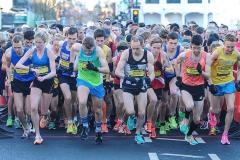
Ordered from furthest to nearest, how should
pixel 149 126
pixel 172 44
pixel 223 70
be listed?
1. pixel 172 44
2. pixel 149 126
3. pixel 223 70

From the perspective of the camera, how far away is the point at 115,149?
936 centimetres

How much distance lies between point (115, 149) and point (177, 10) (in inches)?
3201

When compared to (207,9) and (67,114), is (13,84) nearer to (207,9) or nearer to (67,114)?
(67,114)

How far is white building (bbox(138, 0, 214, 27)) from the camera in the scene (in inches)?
3484

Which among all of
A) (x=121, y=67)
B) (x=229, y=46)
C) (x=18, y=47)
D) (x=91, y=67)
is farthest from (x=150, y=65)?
(x=18, y=47)

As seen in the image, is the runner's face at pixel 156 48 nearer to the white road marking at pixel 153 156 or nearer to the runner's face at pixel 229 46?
the runner's face at pixel 229 46

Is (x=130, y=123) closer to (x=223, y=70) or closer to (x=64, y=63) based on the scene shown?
(x=64, y=63)

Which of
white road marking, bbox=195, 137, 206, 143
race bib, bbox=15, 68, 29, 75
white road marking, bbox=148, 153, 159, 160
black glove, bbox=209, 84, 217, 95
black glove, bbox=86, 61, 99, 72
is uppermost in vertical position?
black glove, bbox=86, 61, 99, 72

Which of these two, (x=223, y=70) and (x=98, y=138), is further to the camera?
(x=223, y=70)

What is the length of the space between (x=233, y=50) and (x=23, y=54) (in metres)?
3.90

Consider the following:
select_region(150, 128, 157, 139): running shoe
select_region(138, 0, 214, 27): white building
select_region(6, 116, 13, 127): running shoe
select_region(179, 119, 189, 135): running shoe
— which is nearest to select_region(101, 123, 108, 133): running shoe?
select_region(150, 128, 157, 139): running shoe

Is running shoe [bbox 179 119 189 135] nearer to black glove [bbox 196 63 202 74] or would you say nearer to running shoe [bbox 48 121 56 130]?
black glove [bbox 196 63 202 74]

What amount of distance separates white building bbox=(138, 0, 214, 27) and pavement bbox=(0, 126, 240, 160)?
259ft

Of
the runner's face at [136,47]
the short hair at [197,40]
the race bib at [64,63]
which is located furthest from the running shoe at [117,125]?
the short hair at [197,40]
